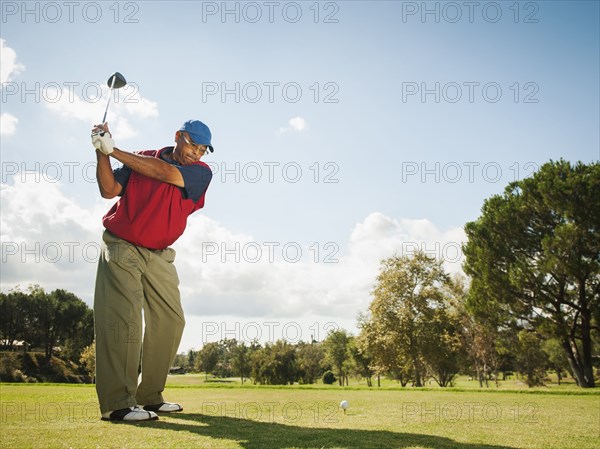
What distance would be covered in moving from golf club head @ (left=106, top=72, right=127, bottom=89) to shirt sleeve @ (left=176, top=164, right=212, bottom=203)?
6.03ft

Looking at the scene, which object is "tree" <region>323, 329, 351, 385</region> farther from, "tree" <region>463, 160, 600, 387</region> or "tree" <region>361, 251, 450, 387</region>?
"tree" <region>463, 160, 600, 387</region>

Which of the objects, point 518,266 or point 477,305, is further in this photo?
point 477,305

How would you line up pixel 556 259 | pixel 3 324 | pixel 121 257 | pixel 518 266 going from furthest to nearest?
1. pixel 3 324
2. pixel 518 266
3. pixel 556 259
4. pixel 121 257

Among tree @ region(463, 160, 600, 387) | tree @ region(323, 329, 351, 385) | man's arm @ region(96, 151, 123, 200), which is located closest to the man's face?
man's arm @ region(96, 151, 123, 200)

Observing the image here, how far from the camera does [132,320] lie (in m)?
4.89

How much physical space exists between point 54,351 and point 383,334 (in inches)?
1922

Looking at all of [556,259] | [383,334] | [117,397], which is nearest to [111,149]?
[117,397]

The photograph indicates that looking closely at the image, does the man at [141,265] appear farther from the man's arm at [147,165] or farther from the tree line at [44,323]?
the tree line at [44,323]

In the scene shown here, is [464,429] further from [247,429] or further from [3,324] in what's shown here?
[3,324]

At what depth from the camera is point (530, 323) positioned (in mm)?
26078

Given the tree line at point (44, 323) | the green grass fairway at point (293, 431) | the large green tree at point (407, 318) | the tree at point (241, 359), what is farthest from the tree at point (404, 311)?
the tree line at point (44, 323)

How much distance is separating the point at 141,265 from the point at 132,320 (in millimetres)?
650

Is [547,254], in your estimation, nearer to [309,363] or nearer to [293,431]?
[293,431]

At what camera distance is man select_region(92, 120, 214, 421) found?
4.65 metres
